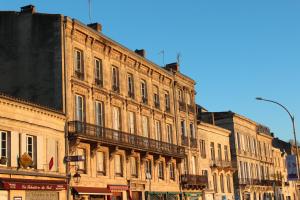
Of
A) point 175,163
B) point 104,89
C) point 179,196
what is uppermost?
point 104,89

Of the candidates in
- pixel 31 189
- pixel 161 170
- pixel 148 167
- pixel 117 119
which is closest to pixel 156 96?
pixel 161 170

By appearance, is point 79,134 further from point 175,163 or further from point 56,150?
point 175,163

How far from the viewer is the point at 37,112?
30.7 meters

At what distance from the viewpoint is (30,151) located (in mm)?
30094

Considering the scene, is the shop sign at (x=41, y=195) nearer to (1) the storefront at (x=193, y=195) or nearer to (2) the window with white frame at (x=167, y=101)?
(2) the window with white frame at (x=167, y=101)

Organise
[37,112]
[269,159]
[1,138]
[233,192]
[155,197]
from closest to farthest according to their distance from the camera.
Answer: [1,138], [37,112], [155,197], [233,192], [269,159]

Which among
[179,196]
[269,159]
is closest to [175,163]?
[179,196]

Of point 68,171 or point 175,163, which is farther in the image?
point 175,163

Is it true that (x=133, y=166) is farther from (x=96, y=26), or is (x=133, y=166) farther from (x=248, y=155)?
(x=248, y=155)

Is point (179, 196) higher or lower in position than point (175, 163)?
lower

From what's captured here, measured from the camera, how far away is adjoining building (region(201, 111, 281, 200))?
68.8 m

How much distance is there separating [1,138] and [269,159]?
63.3m

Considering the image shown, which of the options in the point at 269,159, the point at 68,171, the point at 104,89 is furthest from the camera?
the point at 269,159

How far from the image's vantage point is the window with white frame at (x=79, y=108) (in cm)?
3595
